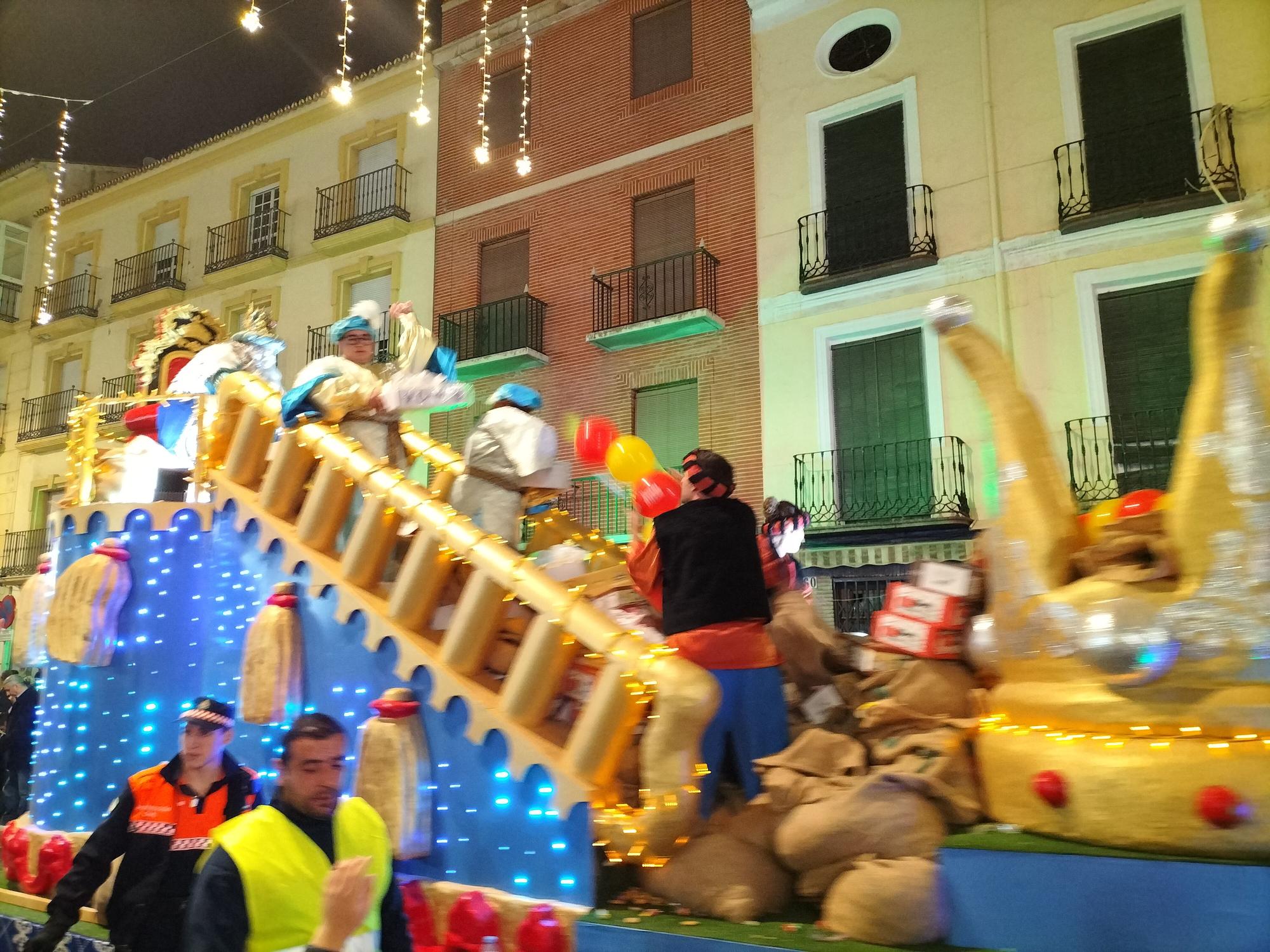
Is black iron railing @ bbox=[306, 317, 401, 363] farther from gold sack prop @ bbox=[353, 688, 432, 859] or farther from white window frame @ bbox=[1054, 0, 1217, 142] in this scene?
gold sack prop @ bbox=[353, 688, 432, 859]

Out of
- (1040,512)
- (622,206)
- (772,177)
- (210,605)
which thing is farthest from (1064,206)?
(210,605)

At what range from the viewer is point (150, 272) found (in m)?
19.3

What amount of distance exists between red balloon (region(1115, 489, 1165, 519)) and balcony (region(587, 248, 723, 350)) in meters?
9.19

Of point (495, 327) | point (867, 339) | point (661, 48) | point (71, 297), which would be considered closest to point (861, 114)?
point (867, 339)

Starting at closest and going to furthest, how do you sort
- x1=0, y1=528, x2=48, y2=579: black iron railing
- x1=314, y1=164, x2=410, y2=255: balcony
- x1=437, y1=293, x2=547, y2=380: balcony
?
x1=437, y1=293, x2=547, y2=380: balcony < x1=314, y1=164, x2=410, y2=255: balcony < x1=0, y1=528, x2=48, y2=579: black iron railing

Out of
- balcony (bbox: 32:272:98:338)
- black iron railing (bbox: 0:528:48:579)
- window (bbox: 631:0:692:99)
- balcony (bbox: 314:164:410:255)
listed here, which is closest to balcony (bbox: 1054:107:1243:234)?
window (bbox: 631:0:692:99)

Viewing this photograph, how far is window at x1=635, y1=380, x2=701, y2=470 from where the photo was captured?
40.6ft

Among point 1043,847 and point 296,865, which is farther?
point 1043,847

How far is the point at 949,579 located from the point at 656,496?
4.45ft

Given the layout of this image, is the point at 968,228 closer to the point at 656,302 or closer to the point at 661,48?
the point at 656,302

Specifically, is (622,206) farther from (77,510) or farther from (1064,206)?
(77,510)

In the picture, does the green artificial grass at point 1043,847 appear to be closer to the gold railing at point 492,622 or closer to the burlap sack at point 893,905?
Result: the burlap sack at point 893,905

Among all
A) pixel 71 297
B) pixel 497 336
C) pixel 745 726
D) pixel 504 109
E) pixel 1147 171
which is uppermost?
pixel 504 109

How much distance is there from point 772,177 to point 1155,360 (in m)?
5.15
